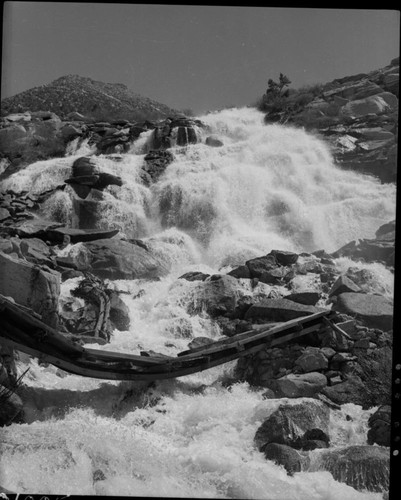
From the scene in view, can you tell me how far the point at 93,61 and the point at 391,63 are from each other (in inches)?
84.4

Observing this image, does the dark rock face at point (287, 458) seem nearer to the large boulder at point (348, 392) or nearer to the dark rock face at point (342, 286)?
the large boulder at point (348, 392)

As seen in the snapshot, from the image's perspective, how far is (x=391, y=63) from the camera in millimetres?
4496

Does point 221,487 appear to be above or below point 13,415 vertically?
below

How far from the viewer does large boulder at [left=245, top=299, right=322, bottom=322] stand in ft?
15.1

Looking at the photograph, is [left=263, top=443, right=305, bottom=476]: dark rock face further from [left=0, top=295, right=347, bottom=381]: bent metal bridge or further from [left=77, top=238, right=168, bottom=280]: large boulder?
[left=77, top=238, right=168, bottom=280]: large boulder

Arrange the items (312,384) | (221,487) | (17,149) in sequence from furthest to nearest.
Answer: (17,149) → (312,384) → (221,487)

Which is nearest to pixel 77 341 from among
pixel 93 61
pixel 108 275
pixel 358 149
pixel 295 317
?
pixel 108 275

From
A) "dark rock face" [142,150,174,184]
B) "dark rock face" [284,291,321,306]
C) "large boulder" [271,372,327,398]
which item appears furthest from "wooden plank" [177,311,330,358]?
"dark rock face" [142,150,174,184]

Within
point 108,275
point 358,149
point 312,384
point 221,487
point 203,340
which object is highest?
point 358,149

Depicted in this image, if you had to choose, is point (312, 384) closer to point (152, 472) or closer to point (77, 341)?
point (152, 472)

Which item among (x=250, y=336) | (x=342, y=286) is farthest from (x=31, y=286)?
(x=342, y=286)

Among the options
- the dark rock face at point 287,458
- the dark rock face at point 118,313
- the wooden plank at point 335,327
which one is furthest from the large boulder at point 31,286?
the wooden plank at point 335,327

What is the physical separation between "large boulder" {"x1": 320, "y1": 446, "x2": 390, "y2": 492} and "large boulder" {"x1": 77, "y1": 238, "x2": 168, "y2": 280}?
179 centimetres

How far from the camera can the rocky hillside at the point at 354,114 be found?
4535 mm
